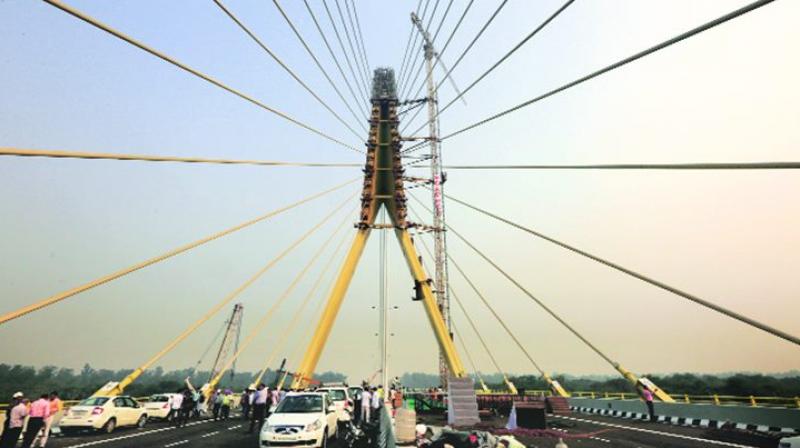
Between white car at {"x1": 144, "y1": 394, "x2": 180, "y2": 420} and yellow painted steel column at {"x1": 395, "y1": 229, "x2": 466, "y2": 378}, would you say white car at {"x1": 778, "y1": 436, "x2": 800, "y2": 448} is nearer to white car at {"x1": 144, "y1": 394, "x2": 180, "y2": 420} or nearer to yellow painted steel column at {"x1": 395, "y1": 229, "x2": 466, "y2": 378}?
yellow painted steel column at {"x1": 395, "y1": 229, "x2": 466, "y2": 378}

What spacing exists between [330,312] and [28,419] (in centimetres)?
1274

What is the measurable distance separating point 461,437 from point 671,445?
26.2 feet

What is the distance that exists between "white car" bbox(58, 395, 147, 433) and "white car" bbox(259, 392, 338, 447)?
9.22 meters

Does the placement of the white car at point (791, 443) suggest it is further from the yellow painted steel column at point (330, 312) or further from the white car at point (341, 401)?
the yellow painted steel column at point (330, 312)

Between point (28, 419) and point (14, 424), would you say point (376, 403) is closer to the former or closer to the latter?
point (28, 419)

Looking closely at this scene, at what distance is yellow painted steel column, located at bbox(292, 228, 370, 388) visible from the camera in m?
21.1

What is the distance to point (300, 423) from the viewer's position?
36.6 feet

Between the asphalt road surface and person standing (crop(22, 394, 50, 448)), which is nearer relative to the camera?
person standing (crop(22, 394, 50, 448))

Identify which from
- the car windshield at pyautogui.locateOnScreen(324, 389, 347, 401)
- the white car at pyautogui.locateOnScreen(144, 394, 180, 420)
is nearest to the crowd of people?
the white car at pyautogui.locateOnScreen(144, 394, 180, 420)

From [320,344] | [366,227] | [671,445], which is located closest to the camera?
[671,445]

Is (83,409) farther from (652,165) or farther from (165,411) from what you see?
(652,165)

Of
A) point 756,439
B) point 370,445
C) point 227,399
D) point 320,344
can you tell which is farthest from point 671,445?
point 227,399

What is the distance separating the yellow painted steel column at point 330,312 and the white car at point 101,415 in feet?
23.2

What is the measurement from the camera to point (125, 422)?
710 inches
